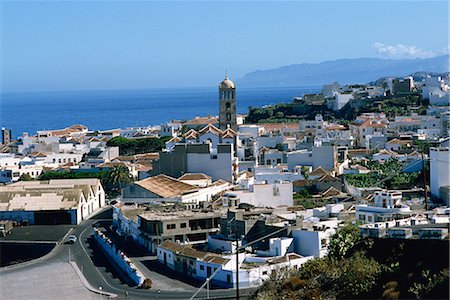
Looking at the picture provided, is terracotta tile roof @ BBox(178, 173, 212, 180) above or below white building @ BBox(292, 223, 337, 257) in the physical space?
above

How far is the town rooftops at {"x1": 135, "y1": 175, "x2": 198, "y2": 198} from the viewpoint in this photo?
34906 mm

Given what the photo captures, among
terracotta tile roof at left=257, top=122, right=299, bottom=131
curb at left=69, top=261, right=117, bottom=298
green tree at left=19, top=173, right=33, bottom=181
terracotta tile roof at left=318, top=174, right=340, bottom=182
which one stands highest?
terracotta tile roof at left=257, top=122, right=299, bottom=131

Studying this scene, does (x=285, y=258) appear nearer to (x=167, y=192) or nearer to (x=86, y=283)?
(x=86, y=283)

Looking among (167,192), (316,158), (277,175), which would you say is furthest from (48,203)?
(316,158)

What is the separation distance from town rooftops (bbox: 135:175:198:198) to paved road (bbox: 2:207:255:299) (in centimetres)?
282

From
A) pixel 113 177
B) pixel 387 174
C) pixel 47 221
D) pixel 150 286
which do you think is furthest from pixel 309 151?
pixel 150 286

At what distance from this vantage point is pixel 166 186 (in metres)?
36.1

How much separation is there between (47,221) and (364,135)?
21.5 meters

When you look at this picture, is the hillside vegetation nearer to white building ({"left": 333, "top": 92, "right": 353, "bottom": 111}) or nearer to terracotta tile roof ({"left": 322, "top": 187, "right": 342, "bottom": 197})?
terracotta tile roof ({"left": 322, "top": 187, "right": 342, "bottom": 197})

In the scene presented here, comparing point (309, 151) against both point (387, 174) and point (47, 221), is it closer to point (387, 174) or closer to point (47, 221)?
point (387, 174)

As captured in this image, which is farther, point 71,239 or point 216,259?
point 71,239

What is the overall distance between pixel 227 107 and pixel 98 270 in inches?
945

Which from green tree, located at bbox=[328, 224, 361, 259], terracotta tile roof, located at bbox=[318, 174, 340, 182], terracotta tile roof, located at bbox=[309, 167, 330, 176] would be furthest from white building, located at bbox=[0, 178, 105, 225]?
green tree, located at bbox=[328, 224, 361, 259]

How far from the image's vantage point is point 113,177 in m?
41.9
